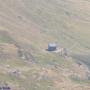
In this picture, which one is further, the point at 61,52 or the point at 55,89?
the point at 61,52

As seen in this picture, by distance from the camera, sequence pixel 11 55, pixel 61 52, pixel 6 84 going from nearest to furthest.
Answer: pixel 6 84 < pixel 11 55 < pixel 61 52

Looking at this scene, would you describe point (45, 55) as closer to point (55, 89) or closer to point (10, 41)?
point (10, 41)

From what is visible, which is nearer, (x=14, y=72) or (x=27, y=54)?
(x=14, y=72)

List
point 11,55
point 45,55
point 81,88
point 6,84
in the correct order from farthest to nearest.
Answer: point 45,55 → point 11,55 → point 81,88 → point 6,84

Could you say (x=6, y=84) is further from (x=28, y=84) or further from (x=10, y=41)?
(x=10, y=41)

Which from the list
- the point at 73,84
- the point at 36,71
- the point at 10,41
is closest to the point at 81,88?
the point at 73,84

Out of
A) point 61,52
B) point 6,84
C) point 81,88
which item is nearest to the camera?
point 6,84

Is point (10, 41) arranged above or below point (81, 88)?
above

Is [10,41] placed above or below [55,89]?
above

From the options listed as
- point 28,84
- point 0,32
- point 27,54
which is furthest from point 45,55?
point 28,84
